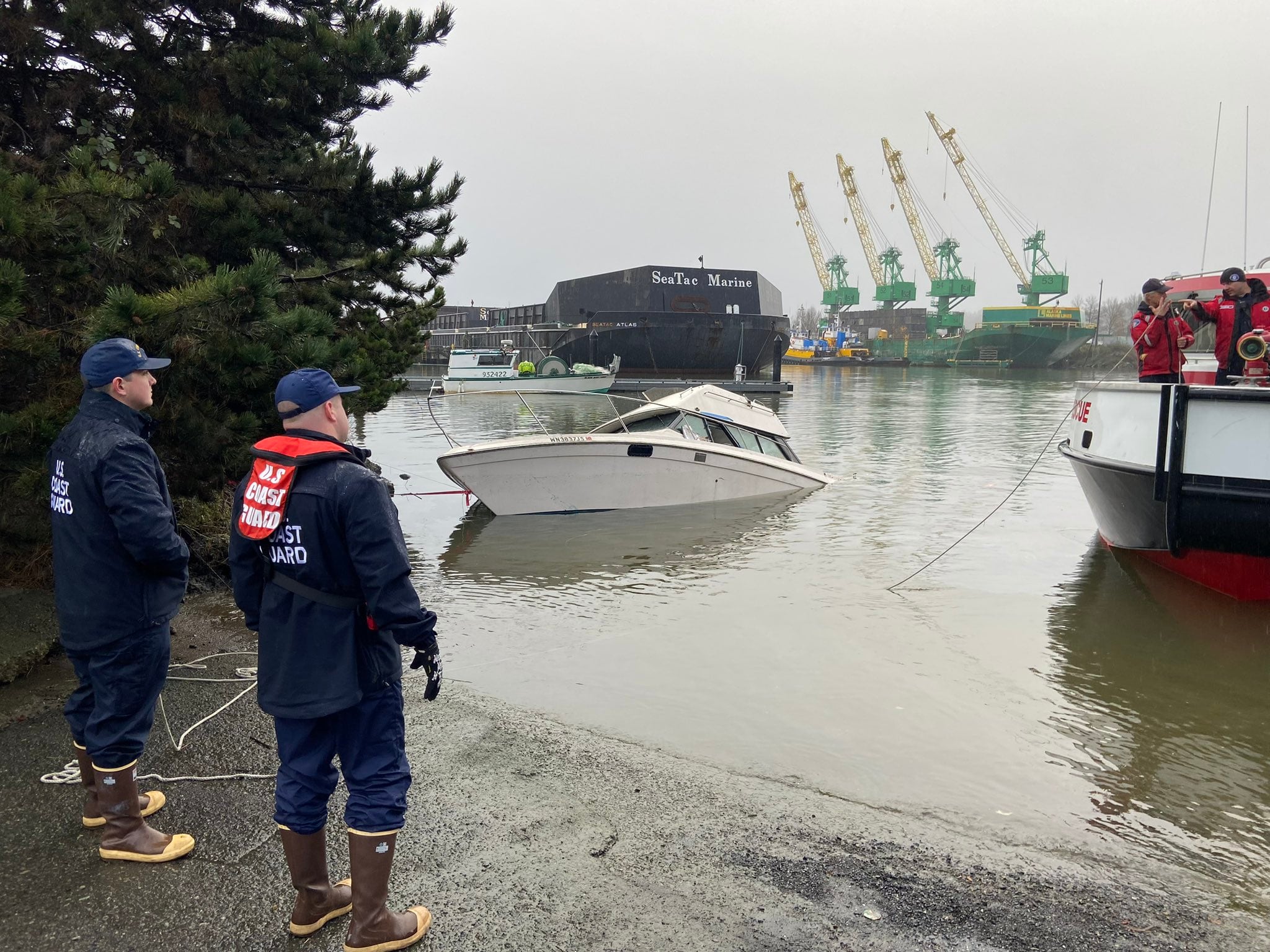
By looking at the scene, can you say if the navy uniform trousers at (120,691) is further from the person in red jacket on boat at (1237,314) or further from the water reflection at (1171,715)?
the person in red jacket on boat at (1237,314)

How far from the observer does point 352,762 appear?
2793 millimetres

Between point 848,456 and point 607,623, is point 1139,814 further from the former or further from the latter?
point 848,456

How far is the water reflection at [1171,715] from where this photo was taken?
173 inches

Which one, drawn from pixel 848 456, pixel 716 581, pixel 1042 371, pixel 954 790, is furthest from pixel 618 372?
pixel 1042 371

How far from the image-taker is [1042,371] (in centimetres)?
8925

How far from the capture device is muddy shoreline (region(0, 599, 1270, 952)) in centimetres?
297

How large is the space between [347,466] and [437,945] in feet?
5.22

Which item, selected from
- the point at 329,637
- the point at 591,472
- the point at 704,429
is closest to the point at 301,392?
the point at 329,637

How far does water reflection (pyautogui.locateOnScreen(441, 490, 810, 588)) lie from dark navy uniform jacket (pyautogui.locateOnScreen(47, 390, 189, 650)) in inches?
247

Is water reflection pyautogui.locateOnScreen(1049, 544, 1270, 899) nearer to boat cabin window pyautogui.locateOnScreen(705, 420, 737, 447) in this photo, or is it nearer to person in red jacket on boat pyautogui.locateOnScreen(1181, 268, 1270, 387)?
person in red jacket on boat pyautogui.locateOnScreen(1181, 268, 1270, 387)

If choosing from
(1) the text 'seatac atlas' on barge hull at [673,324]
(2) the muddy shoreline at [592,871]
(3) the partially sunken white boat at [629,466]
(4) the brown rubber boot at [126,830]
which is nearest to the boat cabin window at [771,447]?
(3) the partially sunken white boat at [629,466]

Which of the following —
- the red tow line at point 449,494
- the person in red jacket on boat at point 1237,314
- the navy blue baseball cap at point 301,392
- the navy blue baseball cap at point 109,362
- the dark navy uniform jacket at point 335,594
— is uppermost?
the person in red jacket on boat at point 1237,314

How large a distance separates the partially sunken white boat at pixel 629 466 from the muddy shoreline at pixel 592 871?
8.09 meters

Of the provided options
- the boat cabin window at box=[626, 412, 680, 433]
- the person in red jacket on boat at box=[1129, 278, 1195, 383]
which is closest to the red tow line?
the boat cabin window at box=[626, 412, 680, 433]
